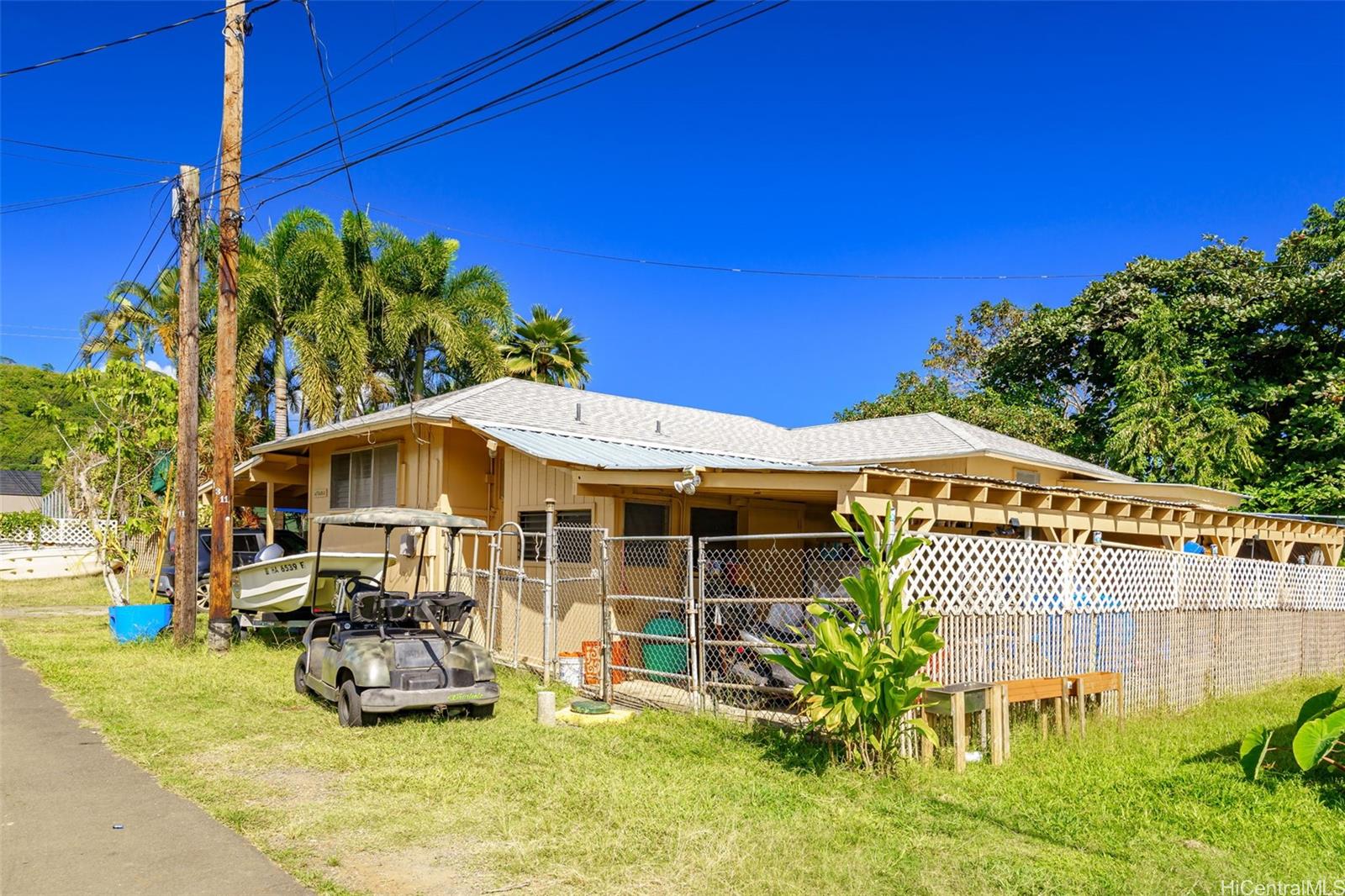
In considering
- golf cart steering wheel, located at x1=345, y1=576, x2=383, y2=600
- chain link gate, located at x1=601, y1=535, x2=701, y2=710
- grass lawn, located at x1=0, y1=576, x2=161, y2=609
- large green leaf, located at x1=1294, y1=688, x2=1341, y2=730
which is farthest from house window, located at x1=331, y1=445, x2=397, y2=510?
large green leaf, located at x1=1294, y1=688, x2=1341, y2=730

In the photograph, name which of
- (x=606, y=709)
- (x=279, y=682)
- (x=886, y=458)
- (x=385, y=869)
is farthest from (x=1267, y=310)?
(x=385, y=869)

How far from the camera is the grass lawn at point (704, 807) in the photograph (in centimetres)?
510

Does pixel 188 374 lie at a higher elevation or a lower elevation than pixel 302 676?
higher

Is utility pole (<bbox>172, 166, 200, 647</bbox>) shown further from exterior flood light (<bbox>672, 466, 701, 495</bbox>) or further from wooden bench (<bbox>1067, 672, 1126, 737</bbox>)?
wooden bench (<bbox>1067, 672, 1126, 737</bbox>)

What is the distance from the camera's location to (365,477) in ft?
54.8

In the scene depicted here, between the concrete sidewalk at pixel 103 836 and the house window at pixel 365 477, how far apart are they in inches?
320

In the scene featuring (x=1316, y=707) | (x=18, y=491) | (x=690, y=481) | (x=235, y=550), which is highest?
(x=690, y=481)

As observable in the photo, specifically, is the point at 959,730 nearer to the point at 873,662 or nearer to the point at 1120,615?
the point at 873,662

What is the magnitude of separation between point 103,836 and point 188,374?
9.76 m

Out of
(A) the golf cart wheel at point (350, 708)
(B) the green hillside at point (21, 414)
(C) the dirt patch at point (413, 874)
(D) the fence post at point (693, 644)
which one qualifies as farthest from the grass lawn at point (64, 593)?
(B) the green hillside at point (21, 414)

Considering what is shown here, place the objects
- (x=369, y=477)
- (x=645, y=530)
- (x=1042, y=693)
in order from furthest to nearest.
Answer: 1. (x=369, y=477)
2. (x=645, y=530)
3. (x=1042, y=693)

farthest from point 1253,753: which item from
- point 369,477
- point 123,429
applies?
point 123,429

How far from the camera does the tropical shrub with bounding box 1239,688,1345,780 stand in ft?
21.7

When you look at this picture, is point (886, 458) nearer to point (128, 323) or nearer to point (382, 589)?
point (382, 589)
